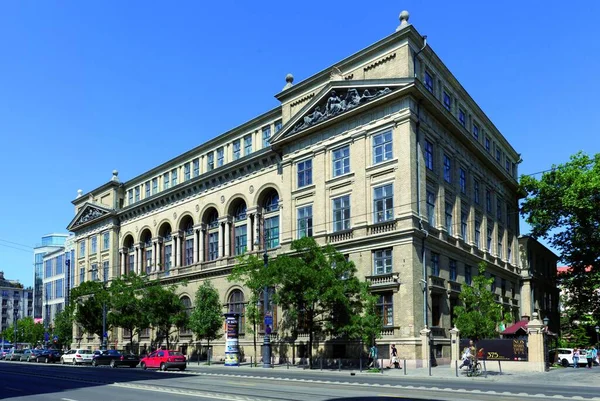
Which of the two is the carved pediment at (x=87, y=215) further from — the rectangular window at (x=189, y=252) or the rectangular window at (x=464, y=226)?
the rectangular window at (x=464, y=226)

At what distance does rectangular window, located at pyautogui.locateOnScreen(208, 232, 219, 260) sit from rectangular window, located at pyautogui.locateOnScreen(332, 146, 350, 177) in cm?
1863

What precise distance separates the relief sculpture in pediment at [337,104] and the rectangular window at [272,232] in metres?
8.53

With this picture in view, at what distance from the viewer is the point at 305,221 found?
167ft

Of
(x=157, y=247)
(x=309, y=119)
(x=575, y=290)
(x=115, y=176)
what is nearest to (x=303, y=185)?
(x=309, y=119)

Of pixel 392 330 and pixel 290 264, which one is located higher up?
pixel 290 264

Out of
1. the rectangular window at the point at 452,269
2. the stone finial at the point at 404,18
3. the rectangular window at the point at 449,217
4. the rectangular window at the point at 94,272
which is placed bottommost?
the rectangular window at the point at 452,269

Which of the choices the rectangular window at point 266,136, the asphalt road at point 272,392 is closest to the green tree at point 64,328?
the rectangular window at point 266,136

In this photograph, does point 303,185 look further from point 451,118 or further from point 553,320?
point 553,320

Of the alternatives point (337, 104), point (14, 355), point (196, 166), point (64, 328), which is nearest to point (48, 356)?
point (14, 355)

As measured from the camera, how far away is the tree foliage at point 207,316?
54594mm

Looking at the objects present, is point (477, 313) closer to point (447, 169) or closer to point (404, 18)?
point (447, 169)

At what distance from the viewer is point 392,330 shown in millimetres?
42938

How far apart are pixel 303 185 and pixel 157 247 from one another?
25718mm

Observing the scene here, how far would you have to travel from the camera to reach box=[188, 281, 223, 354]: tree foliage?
54.6 m
